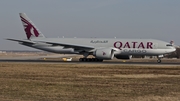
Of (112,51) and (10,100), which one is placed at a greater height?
(112,51)

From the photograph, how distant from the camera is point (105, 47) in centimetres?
4981

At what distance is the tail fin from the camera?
54.5 metres

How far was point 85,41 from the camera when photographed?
5169 cm

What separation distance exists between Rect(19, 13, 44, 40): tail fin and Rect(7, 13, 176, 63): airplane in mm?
2501

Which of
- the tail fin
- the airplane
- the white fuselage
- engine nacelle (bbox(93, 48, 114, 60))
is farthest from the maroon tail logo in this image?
engine nacelle (bbox(93, 48, 114, 60))

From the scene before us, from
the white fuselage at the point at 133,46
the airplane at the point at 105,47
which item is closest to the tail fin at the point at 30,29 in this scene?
the airplane at the point at 105,47

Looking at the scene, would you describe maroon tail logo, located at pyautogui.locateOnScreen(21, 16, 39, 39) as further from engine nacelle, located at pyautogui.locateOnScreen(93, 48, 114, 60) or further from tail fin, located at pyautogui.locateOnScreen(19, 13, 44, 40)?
engine nacelle, located at pyautogui.locateOnScreen(93, 48, 114, 60)

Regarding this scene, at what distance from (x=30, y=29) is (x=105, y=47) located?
12.7 m

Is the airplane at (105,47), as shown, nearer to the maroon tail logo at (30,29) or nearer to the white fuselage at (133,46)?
the white fuselage at (133,46)

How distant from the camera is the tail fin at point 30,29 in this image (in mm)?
54469

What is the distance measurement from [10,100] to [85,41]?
126ft

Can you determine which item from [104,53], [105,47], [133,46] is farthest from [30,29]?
[133,46]

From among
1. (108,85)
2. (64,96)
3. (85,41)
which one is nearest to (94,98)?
(64,96)

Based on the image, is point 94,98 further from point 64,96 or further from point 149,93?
point 149,93
